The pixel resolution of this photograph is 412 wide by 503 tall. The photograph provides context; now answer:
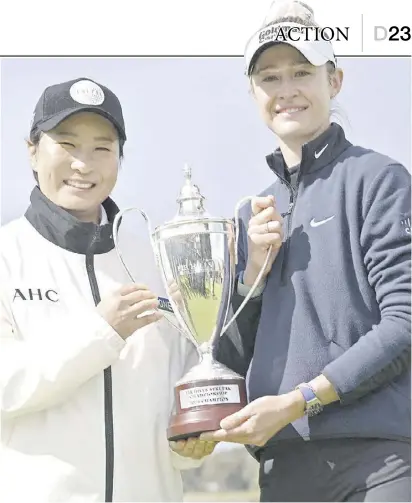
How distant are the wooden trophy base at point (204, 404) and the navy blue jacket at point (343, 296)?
72mm

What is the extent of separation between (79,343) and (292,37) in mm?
832

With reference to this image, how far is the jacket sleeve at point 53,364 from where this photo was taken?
6.42 feet

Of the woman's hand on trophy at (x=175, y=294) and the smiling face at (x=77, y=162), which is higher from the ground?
the smiling face at (x=77, y=162)

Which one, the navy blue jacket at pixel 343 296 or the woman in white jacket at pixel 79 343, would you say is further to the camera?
the woman in white jacket at pixel 79 343

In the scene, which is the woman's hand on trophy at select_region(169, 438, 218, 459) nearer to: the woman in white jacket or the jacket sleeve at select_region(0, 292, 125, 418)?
the woman in white jacket

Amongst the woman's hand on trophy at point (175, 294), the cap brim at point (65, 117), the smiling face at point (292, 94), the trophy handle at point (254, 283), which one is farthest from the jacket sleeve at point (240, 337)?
the cap brim at point (65, 117)

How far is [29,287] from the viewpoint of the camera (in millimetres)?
2061

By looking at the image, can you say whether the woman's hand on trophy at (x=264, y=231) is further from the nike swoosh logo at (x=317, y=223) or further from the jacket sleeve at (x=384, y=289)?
the jacket sleeve at (x=384, y=289)

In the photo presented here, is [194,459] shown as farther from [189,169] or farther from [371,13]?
[371,13]

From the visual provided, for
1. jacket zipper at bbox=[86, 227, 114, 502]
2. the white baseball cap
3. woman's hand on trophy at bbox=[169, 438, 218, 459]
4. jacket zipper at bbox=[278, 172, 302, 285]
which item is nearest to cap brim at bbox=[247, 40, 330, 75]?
the white baseball cap

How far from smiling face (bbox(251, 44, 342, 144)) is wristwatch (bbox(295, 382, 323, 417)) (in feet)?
1.93

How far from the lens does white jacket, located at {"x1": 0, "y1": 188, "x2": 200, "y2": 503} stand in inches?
77.1

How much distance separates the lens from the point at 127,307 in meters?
1.98

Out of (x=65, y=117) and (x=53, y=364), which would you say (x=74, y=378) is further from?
(x=65, y=117)
